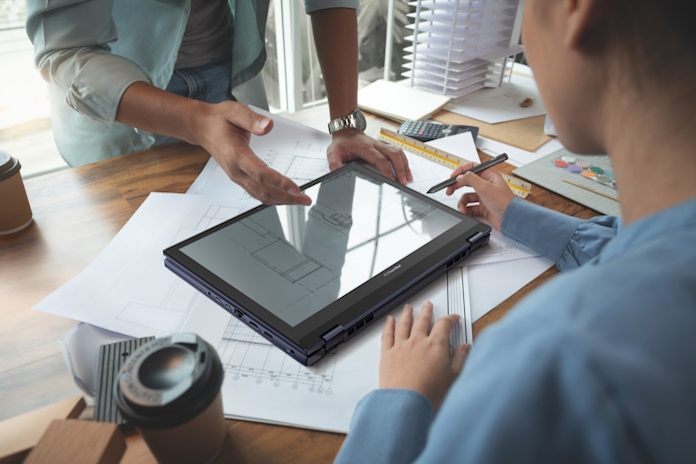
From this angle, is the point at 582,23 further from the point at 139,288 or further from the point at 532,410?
the point at 139,288

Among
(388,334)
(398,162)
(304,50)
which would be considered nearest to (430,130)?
(398,162)

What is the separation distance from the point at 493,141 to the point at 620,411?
3.35ft

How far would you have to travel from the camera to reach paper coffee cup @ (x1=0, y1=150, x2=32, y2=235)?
0.79 m

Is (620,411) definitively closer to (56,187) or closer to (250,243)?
(250,243)

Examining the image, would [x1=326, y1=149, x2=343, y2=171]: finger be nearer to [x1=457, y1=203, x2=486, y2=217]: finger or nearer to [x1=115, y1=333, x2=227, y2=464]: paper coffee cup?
[x1=457, y1=203, x2=486, y2=217]: finger

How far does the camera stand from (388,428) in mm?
503

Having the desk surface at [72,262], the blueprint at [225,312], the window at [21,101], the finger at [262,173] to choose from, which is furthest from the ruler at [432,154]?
the window at [21,101]

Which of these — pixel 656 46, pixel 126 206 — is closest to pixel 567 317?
pixel 656 46

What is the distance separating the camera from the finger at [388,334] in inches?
24.5

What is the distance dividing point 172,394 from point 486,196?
0.65 meters

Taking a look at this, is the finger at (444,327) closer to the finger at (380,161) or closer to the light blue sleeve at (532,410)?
the light blue sleeve at (532,410)

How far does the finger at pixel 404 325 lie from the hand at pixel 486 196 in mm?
292

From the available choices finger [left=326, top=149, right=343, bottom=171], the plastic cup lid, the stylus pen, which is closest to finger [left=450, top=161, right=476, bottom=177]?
the stylus pen

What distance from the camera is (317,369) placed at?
61 centimetres
